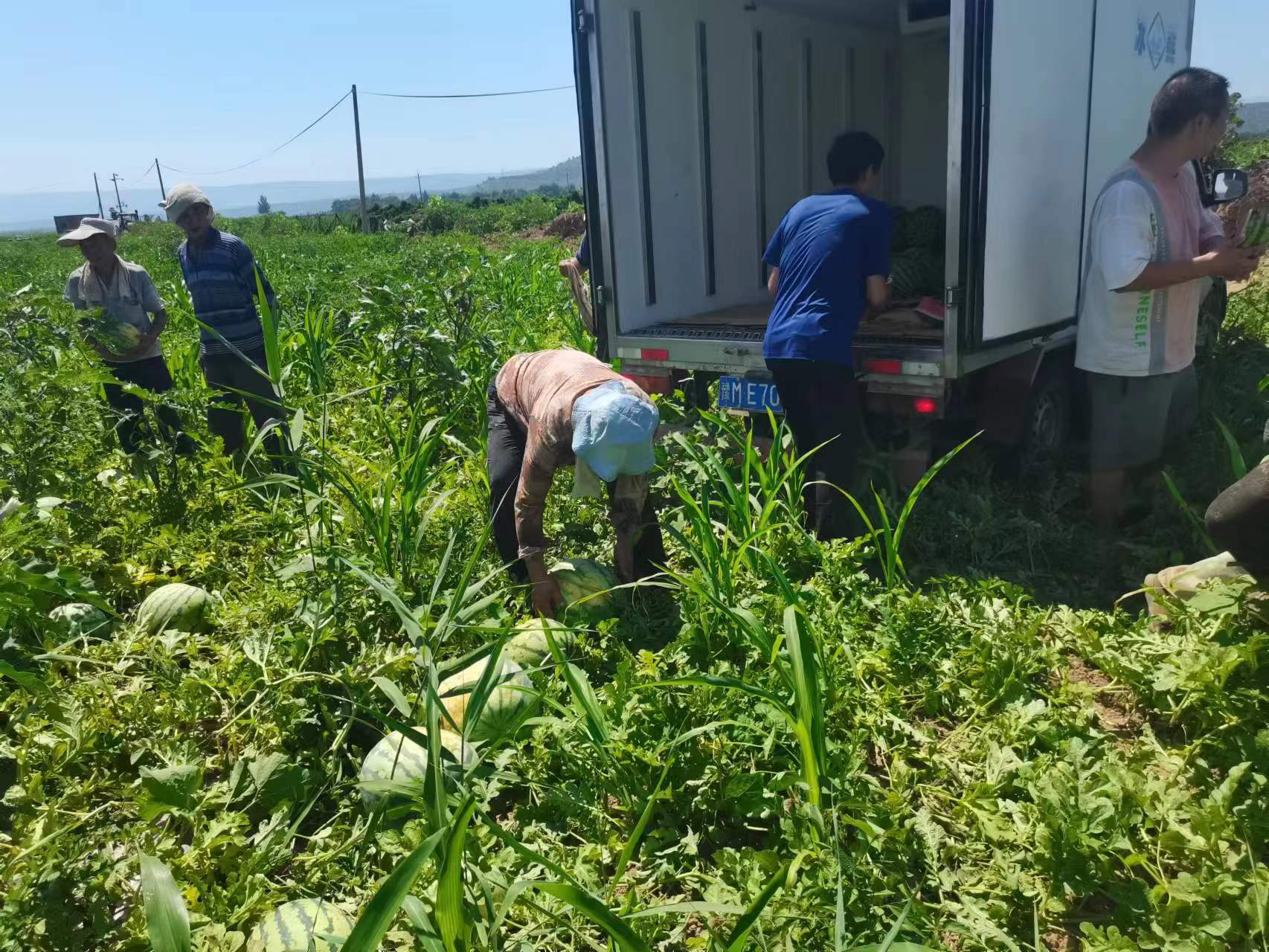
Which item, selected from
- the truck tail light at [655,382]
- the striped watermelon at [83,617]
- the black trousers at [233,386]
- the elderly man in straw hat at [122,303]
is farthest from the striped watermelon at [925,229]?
the striped watermelon at [83,617]

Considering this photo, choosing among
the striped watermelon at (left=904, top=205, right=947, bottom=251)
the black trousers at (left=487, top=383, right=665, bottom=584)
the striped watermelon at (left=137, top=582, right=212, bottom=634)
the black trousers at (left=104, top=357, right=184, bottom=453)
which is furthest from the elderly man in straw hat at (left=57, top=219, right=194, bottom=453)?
the striped watermelon at (left=904, top=205, right=947, bottom=251)

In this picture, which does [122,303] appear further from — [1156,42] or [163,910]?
[1156,42]

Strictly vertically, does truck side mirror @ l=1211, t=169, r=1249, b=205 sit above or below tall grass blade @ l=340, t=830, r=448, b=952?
above

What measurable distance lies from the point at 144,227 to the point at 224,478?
64.3m

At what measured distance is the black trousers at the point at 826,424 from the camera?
4.31 meters

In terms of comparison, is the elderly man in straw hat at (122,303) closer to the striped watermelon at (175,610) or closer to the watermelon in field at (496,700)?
the striped watermelon at (175,610)

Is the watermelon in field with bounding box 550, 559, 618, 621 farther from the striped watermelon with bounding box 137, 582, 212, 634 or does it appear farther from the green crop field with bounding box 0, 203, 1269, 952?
the striped watermelon with bounding box 137, 582, 212, 634

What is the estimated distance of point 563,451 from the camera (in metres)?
3.32

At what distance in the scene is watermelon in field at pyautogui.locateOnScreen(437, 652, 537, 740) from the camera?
2527mm

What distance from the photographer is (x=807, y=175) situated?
716cm

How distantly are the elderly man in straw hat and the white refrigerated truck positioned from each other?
293 centimetres

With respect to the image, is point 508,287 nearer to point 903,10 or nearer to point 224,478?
point 903,10

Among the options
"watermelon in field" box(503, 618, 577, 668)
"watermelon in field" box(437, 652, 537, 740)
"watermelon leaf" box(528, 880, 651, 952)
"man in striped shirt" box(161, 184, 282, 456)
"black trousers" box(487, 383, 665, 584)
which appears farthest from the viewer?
"man in striped shirt" box(161, 184, 282, 456)

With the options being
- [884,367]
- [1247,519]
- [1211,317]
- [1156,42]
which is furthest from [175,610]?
[1211,317]
